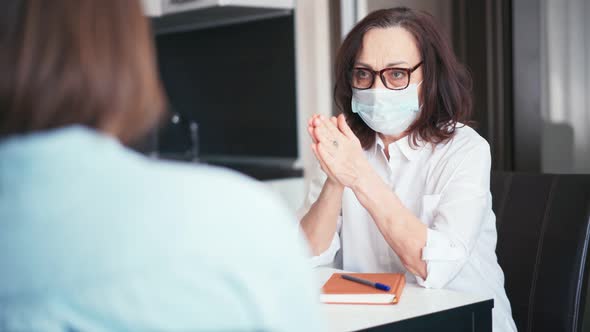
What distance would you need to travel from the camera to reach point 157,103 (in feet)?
2.14

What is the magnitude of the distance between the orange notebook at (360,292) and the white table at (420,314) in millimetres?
15

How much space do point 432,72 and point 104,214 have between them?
138cm

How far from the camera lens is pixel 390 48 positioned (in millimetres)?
1811

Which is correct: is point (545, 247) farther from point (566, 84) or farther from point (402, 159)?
point (566, 84)

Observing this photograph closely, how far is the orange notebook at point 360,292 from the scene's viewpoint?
1.35 metres

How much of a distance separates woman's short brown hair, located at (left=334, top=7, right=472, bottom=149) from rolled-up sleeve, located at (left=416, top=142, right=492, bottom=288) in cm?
12

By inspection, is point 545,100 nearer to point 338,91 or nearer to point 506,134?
point 506,134

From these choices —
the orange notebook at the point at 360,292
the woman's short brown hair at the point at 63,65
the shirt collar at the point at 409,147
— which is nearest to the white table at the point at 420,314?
the orange notebook at the point at 360,292

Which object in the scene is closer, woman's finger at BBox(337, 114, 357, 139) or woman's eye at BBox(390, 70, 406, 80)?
woman's finger at BBox(337, 114, 357, 139)

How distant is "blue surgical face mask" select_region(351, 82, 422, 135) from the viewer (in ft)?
5.90

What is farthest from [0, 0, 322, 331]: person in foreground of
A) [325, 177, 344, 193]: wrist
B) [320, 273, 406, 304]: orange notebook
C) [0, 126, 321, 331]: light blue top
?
[325, 177, 344, 193]: wrist

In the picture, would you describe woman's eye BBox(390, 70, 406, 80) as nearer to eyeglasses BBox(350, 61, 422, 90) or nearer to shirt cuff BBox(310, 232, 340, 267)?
eyeglasses BBox(350, 61, 422, 90)

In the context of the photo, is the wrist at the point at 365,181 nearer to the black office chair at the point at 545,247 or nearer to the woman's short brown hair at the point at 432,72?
the woman's short brown hair at the point at 432,72

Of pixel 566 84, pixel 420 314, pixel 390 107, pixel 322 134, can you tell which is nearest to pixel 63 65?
pixel 420 314
